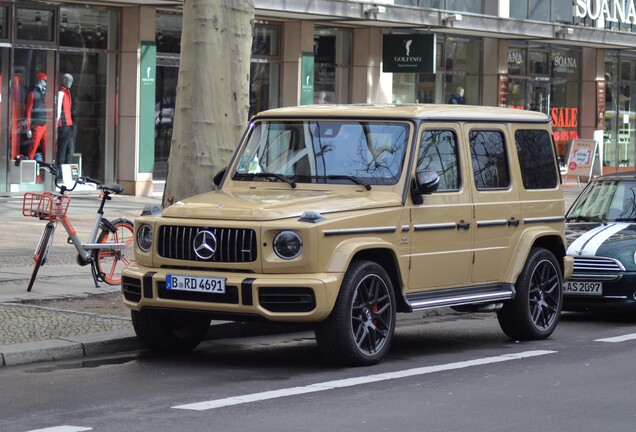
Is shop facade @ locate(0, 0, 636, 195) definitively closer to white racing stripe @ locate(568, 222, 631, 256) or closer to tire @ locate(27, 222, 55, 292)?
tire @ locate(27, 222, 55, 292)

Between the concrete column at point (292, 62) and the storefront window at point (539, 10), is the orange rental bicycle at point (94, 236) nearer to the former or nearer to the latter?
the concrete column at point (292, 62)

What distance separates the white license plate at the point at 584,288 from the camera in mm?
13102

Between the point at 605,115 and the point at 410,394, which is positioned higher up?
the point at 605,115

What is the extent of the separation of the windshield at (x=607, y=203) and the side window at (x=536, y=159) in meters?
2.28

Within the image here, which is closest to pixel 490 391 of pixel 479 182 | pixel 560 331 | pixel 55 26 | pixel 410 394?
pixel 410 394

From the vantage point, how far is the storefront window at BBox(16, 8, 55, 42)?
25781mm

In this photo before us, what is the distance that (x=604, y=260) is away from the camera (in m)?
13.1

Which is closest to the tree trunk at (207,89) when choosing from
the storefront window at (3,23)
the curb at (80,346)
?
the curb at (80,346)

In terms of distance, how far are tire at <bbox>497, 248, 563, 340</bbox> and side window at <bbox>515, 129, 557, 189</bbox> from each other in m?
0.63

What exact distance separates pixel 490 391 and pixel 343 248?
151 cm

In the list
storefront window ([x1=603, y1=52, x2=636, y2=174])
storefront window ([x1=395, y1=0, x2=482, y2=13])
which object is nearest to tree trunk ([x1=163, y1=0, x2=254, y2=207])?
storefront window ([x1=395, y1=0, x2=482, y2=13])

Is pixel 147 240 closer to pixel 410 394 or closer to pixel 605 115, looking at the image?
pixel 410 394

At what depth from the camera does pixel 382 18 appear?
101 ft

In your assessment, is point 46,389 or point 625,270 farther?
point 625,270
